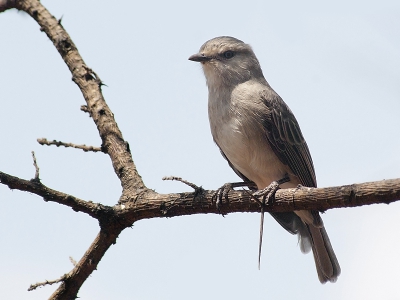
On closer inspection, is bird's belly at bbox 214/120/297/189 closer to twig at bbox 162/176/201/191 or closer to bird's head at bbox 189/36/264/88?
bird's head at bbox 189/36/264/88

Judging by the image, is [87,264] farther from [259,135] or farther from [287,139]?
[287,139]

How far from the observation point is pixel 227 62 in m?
6.96

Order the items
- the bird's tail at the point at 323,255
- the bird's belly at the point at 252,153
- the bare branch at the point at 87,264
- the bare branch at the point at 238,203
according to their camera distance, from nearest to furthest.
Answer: the bare branch at the point at 238,203
the bare branch at the point at 87,264
the bird's belly at the point at 252,153
the bird's tail at the point at 323,255

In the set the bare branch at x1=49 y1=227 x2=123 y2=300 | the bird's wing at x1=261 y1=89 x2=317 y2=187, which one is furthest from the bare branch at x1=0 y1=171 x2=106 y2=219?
the bird's wing at x1=261 y1=89 x2=317 y2=187

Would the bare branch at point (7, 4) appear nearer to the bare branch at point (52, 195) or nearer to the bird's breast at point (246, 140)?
the bird's breast at point (246, 140)

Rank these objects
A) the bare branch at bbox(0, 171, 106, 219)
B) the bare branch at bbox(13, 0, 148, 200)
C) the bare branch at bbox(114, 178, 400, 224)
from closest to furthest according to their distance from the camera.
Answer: the bare branch at bbox(114, 178, 400, 224)
the bare branch at bbox(0, 171, 106, 219)
the bare branch at bbox(13, 0, 148, 200)

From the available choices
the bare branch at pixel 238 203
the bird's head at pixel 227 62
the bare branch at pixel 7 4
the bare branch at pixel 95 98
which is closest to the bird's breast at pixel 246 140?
the bird's head at pixel 227 62

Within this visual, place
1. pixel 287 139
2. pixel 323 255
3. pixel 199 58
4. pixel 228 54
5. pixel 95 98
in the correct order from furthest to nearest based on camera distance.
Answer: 1. pixel 228 54
2. pixel 199 58
3. pixel 323 255
4. pixel 287 139
5. pixel 95 98

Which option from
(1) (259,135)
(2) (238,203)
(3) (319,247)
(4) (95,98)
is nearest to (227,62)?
(1) (259,135)

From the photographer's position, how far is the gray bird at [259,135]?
6180 mm

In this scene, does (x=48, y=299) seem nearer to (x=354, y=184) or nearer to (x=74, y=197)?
(x=74, y=197)

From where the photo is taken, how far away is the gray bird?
20.3 ft

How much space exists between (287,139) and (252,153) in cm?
49

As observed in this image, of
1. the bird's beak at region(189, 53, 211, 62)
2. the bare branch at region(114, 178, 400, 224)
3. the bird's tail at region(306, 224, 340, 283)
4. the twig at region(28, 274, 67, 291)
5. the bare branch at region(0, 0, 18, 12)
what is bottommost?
the twig at region(28, 274, 67, 291)
